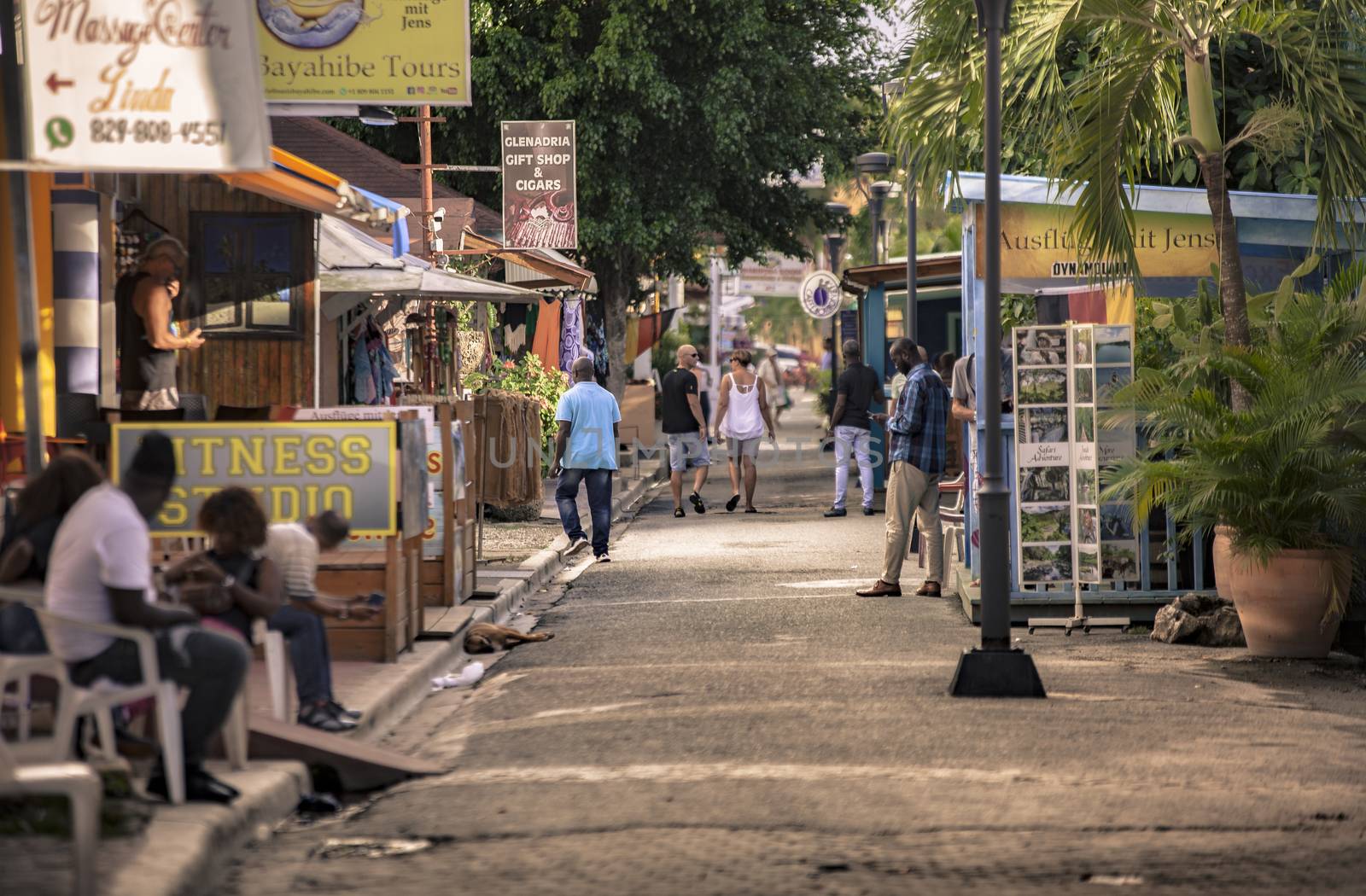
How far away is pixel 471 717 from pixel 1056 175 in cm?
597

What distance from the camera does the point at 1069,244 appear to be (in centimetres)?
1277

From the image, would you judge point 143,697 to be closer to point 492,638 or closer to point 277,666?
point 277,666

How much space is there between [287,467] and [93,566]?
353cm

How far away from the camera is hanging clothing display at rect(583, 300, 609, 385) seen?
3297 centimetres

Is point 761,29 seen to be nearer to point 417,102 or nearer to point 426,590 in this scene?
point 417,102

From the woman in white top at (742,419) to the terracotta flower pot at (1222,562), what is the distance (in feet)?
34.4

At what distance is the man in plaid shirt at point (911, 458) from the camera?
13602 mm

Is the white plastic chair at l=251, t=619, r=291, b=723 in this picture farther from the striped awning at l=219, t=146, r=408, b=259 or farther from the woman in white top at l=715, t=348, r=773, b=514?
the woman in white top at l=715, t=348, r=773, b=514

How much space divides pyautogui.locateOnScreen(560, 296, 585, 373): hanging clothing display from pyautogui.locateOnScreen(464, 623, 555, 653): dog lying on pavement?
58.0ft

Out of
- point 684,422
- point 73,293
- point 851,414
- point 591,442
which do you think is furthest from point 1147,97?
point 684,422

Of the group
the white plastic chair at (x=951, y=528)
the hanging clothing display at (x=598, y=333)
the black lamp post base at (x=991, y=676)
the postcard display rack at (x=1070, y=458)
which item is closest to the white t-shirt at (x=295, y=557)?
the black lamp post base at (x=991, y=676)

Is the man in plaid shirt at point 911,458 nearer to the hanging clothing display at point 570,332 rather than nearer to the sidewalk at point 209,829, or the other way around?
the sidewalk at point 209,829

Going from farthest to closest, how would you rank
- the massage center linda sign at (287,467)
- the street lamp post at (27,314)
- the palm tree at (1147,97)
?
the palm tree at (1147,97)
the massage center linda sign at (287,467)
the street lamp post at (27,314)

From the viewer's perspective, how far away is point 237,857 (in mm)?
6277
